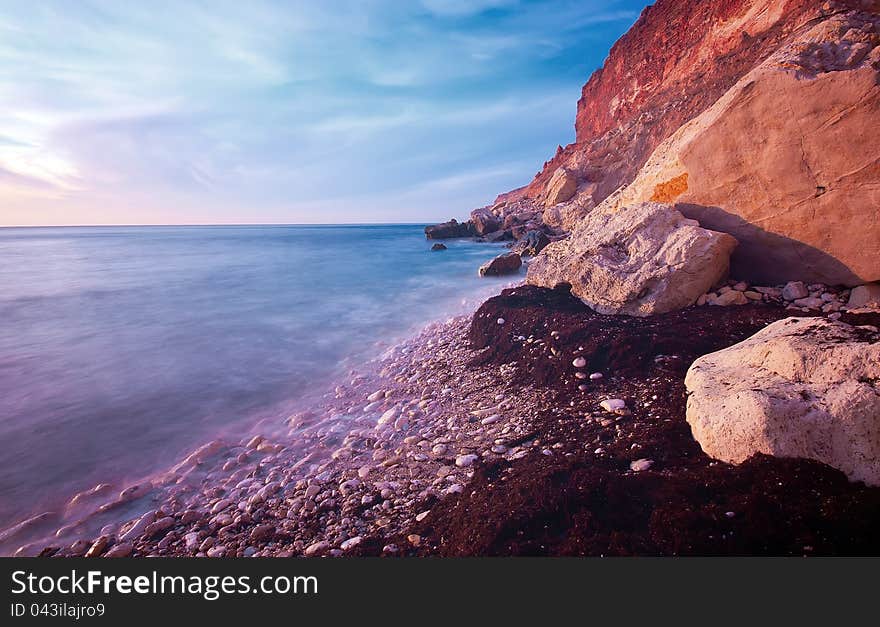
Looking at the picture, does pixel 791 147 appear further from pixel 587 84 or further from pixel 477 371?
pixel 587 84

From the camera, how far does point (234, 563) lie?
245 cm

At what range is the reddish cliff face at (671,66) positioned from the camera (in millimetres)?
20984

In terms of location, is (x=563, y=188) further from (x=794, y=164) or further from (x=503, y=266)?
(x=794, y=164)

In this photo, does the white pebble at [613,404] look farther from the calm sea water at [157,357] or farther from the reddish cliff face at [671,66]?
the reddish cliff face at [671,66]

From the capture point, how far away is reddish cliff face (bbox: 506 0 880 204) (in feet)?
68.8

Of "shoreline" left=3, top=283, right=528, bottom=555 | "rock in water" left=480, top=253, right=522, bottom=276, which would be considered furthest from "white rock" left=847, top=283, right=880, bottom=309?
"rock in water" left=480, top=253, right=522, bottom=276

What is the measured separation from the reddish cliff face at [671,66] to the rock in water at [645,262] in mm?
9257

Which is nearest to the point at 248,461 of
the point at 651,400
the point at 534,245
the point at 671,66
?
the point at 651,400

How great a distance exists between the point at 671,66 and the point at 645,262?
136 feet

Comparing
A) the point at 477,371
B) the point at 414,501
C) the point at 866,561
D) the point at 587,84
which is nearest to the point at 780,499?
the point at 866,561

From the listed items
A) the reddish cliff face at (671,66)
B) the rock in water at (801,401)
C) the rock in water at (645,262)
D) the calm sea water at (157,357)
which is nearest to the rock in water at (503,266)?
the calm sea water at (157,357)

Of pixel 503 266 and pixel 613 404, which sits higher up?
pixel 503 266

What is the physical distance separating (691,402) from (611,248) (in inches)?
153

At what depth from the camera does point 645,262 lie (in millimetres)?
5996
